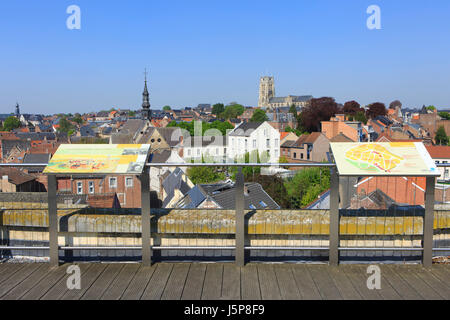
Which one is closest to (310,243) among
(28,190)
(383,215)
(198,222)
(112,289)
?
(383,215)

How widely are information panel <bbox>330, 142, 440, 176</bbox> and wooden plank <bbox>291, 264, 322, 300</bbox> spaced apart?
1343mm

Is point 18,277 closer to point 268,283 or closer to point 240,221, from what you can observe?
point 240,221

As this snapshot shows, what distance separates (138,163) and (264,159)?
51.4 metres

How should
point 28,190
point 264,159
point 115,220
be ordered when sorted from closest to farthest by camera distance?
point 115,220 < point 28,190 < point 264,159

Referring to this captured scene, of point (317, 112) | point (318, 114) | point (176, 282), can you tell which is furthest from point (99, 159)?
point (317, 112)

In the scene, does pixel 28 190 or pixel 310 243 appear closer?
pixel 310 243

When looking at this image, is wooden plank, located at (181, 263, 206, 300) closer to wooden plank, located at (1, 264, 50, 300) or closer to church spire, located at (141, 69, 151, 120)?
wooden plank, located at (1, 264, 50, 300)

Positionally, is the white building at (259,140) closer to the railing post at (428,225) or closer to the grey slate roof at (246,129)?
the grey slate roof at (246,129)

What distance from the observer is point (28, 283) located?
4.91 m

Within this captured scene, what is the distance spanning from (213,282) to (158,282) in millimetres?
661

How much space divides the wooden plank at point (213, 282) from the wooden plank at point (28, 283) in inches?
80.7

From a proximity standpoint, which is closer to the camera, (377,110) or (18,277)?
(18,277)

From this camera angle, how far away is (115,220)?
18.1ft

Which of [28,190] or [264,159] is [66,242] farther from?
[264,159]
